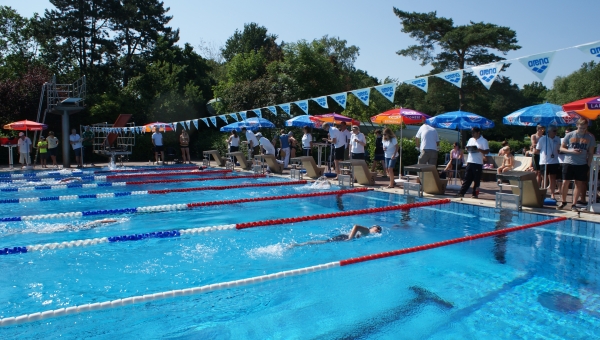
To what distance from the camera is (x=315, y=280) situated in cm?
532

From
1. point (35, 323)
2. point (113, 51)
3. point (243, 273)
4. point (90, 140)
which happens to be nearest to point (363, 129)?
point (90, 140)

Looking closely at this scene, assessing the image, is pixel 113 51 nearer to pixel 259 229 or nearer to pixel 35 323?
pixel 259 229

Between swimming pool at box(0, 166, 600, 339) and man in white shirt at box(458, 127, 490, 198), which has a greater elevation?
man in white shirt at box(458, 127, 490, 198)

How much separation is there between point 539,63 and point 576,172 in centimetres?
229

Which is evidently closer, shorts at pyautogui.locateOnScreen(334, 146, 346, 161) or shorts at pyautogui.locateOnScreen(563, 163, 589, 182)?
shorts at pyautogui.locateOnScreen(563, 163, 589, 182)

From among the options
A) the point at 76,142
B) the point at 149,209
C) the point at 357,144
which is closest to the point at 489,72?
the point at 357,144

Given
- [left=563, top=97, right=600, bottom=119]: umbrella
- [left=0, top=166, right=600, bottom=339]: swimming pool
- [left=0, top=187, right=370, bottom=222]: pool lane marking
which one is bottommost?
[left=0, top=166, right=600, bottom=339]: swimming pool

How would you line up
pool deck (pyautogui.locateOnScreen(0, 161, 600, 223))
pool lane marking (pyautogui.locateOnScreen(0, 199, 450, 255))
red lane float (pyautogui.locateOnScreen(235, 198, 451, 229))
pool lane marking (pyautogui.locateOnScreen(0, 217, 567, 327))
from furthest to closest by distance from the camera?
pool deck (pyautogui.locateOnScreen(0, 161, 600, 223)) → red lane float (pyautogui.locateOnScreen(235, 198, 451, 229)) → pool lane marking (pyautogui.locateOnScreen(0, 199, 450, 255)) → pool lane marking (pyautogui.locateOnScreen(0, 217, 567, 327))

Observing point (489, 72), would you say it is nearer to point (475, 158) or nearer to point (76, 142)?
point (475, 158)

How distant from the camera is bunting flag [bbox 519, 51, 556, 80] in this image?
770cm

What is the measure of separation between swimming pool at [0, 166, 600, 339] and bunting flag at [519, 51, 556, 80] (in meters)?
2.66

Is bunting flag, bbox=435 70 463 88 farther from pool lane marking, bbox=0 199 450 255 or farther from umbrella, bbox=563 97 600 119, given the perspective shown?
pool lane marking, bbox=0 199 450 255

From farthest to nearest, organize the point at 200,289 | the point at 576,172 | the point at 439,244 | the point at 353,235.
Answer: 1. the point at 576,172
2. the point at 353,235
3. the point at 439,244
4. the point at 200,289

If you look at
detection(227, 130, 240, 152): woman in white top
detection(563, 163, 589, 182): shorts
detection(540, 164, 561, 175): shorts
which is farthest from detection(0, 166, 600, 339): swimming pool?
detection(227, 130, 240, 152): woman in white top
